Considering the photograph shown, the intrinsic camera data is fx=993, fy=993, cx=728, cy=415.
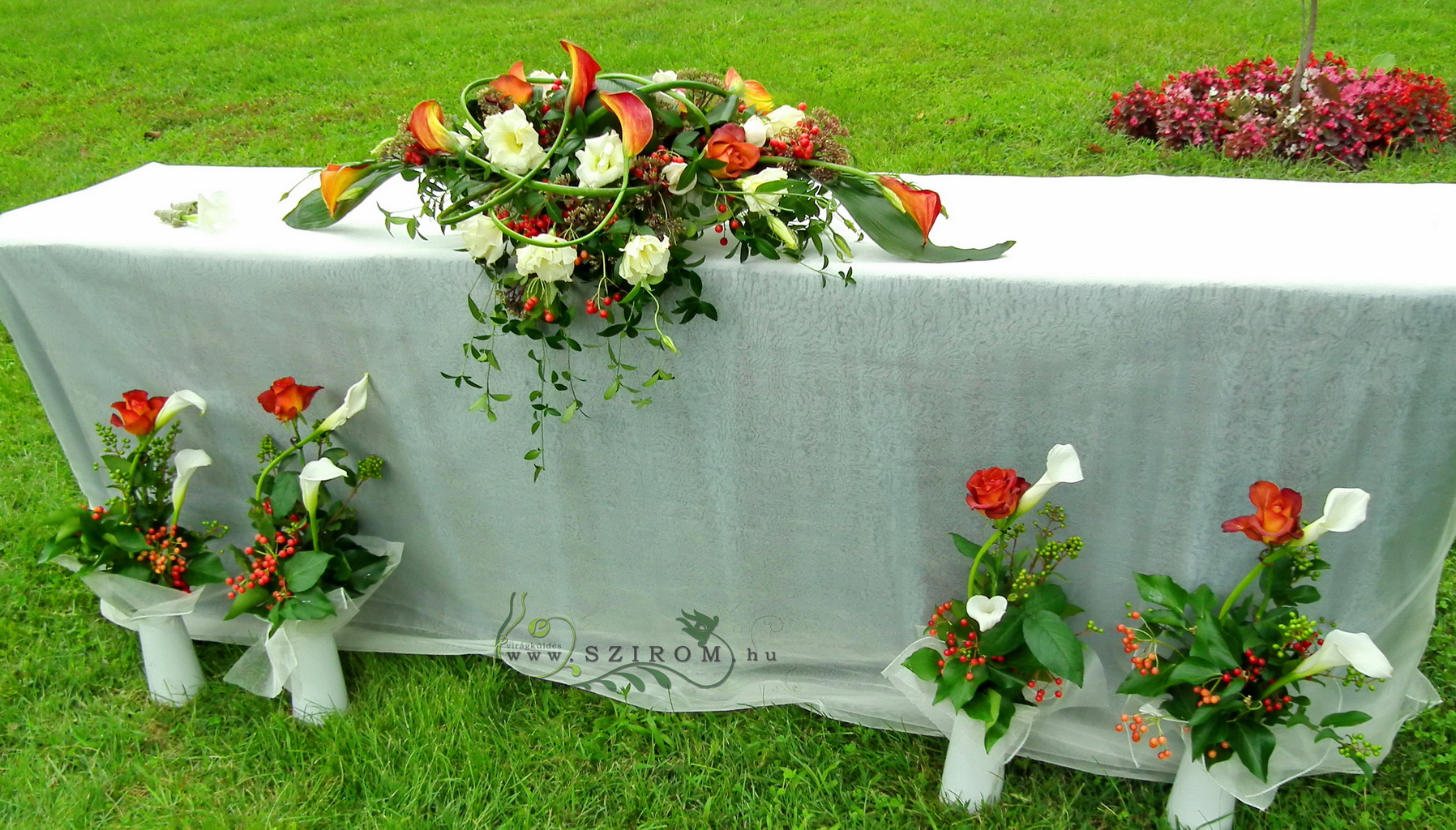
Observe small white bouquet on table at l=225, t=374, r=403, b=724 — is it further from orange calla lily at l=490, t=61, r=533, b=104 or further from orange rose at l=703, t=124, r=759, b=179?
orange rose at l=703, t=124, r=759, b=179

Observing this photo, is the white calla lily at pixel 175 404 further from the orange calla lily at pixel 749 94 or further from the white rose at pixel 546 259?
the orange calla lily at pixel 749 94

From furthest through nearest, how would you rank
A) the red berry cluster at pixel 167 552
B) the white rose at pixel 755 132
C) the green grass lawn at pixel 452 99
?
the red berry cluster at pixel 167 552, the green grass lawn at pixel 452 99, the white rose at pixel 755 132

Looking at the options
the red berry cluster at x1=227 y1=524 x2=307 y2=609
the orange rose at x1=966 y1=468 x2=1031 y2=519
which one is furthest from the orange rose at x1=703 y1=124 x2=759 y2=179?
the red berry cluster at x1=227 y1=524 x2=307 y2=609

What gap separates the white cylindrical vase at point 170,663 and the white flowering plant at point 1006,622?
50.8 inches

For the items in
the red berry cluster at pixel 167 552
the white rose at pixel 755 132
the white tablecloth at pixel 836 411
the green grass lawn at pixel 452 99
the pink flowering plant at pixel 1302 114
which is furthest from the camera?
the pink flowering plant at pixel 1302 114

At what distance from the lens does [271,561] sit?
1602 millimetres

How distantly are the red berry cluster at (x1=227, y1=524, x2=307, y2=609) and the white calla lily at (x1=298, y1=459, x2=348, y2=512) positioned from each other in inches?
2.1

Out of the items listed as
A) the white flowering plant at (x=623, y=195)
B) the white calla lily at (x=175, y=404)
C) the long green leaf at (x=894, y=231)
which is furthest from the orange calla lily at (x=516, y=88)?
the white calla lily at (x=175, y=404)

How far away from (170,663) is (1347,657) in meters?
1.84

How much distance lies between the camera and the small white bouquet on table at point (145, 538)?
64.9 inches

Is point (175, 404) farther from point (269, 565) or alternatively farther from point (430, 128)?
point (430, 128)

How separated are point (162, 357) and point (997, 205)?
1.45 meters

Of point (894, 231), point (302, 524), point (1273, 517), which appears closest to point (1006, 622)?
point (1273, 517)

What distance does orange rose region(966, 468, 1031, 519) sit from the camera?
127 cm
